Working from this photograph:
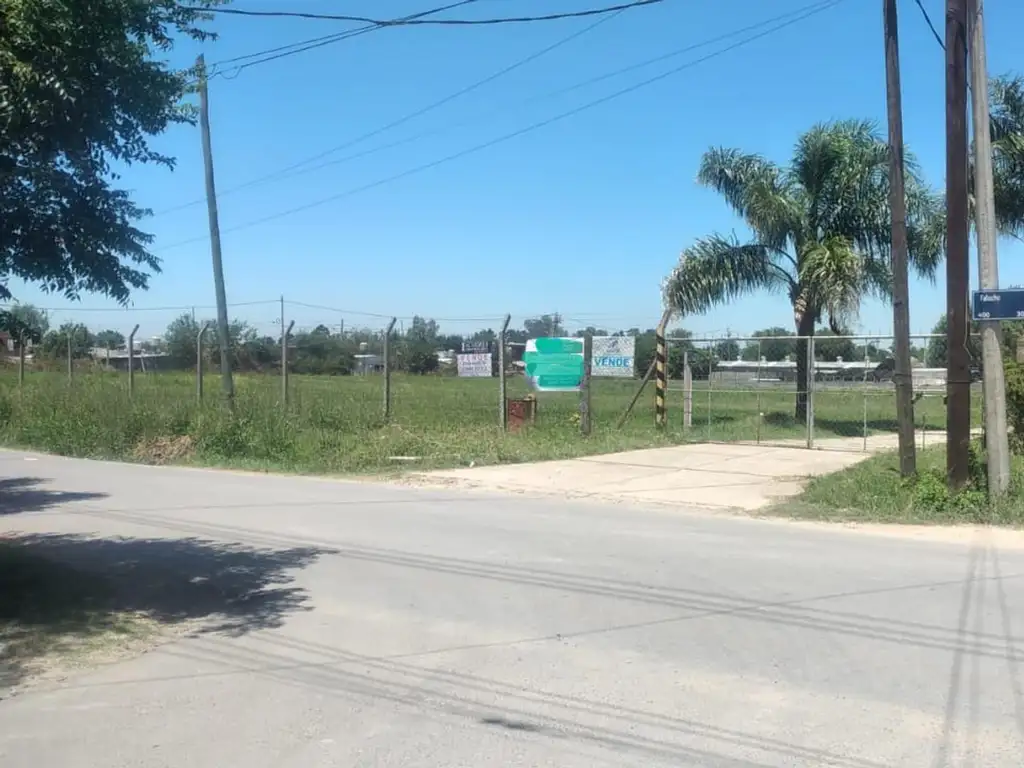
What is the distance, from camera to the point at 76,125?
6461mm

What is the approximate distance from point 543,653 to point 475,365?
16.4 m

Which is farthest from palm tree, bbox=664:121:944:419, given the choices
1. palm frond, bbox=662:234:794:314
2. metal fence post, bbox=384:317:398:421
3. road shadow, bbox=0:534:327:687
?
road shadow, bbox=0:534:327:687

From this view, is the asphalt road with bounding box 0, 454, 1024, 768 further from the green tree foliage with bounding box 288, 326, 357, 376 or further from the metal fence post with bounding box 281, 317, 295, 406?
the green tree foliage with bounding box 288, 326, 357, 376

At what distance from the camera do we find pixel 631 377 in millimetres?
21781

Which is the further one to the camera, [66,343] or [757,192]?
[66,343]

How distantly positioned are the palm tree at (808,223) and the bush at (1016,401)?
23.3 ft

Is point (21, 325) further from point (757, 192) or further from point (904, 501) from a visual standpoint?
point (757, 192)

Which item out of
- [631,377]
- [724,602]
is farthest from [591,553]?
[631,377]

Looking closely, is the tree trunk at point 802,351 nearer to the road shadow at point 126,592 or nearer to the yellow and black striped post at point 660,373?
the yellow and black striped post at point 660,373

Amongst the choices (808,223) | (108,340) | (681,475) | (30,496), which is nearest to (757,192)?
(808,223)

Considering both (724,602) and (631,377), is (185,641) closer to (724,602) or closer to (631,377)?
(724,602)

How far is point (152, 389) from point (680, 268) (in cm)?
1349

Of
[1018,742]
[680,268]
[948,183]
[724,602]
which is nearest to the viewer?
[1018,742]

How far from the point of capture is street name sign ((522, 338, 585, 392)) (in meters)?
21.2
